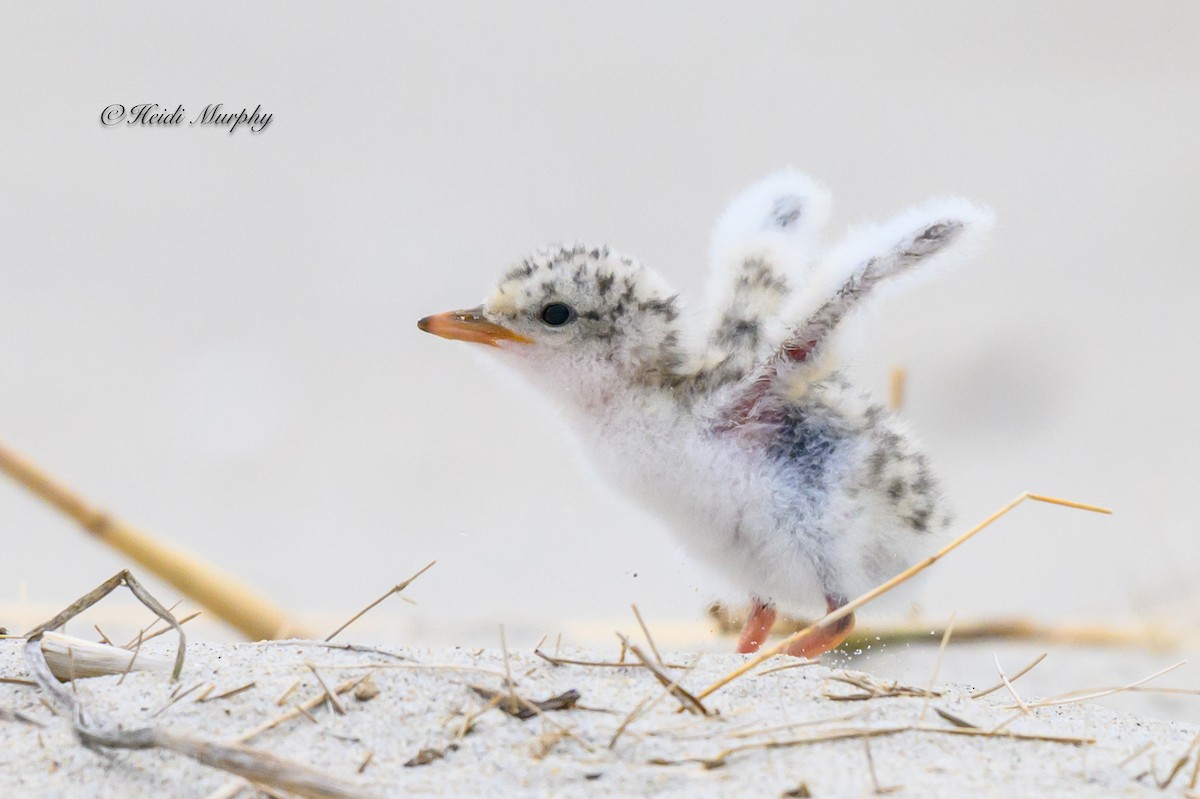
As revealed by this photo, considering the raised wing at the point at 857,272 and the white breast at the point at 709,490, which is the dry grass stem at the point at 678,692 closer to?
the white breast at the point at 709,490

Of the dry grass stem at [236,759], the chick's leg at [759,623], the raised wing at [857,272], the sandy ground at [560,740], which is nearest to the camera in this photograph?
the dry grass stem at [236,759]

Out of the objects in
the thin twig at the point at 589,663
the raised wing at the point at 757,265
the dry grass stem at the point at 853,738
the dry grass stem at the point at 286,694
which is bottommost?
the dry grass stem at the point at 286,694

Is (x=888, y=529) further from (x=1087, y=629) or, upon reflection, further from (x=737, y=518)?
(x=1087, y=629)

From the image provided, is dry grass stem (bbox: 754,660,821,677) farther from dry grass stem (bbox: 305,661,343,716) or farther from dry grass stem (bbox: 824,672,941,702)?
dry grass stem (bbox: 305,661,343,716)

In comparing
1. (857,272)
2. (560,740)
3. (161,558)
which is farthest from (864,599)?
(161,558)

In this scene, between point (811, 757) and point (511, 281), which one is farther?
point (511, 281)

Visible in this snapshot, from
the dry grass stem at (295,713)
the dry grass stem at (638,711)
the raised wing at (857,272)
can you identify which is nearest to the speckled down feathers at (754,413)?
the raised wing at (857,272)

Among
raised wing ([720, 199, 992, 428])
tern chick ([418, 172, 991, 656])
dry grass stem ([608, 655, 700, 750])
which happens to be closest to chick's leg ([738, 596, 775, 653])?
tern chick ([418, 172, 991, 656])

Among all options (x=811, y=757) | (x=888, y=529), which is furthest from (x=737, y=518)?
(x=811, y=757)
